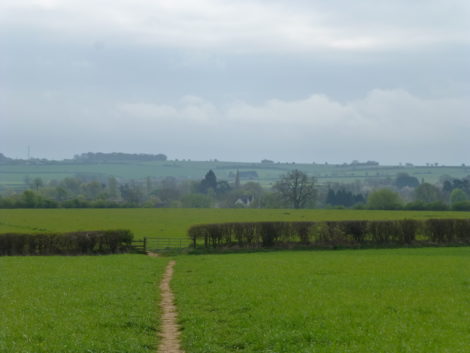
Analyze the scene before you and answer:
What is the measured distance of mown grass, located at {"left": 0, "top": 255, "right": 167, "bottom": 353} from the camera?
47.8ft

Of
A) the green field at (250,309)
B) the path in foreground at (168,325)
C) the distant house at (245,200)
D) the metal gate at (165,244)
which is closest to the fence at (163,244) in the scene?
the metal gate at (165,244)

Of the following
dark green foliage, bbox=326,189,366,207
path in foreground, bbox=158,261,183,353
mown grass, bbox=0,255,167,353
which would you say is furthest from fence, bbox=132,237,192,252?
dark green foliage, bbox=326,189,366,207

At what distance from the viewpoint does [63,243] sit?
49406 mm

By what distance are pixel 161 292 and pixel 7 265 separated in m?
15.3

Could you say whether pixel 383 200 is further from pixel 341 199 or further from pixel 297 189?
pixel 341 199

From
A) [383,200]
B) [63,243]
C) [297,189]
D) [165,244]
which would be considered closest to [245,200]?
[297,189]

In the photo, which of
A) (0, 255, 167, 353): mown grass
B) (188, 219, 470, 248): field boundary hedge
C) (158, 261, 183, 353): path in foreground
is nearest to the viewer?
(0, 255, 167, 353): mown grass

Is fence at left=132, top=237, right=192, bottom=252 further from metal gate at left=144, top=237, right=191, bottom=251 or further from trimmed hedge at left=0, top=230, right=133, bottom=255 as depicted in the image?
trimmed hedge at left=0, top=230, right=133, bottom=255

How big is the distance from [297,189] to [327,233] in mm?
79484

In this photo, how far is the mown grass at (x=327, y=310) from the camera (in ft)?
48.1

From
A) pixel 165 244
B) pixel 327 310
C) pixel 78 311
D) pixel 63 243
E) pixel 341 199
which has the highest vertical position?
pixel 327 310

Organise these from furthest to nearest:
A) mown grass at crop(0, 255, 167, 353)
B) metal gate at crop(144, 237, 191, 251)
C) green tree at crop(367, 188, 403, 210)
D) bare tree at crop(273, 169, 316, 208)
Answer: bare tree at crop(273, 169, 316, 208)
green tree at crop(367, 188, 403, 210)
metal gate at crop(144, 237, 191, 251)
mown grass at crop(0, 255, 167, 353)

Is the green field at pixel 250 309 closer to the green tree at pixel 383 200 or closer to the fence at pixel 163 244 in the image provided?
the fence at pixel 163 244

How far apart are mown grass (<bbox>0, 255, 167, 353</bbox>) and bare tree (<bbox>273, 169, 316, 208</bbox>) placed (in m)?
104
